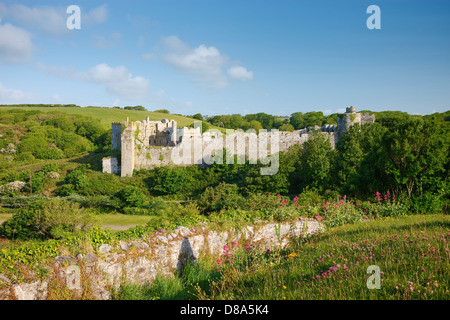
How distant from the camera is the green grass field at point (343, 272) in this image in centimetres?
357

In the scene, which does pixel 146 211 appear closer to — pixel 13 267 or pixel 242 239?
pixel 242 239

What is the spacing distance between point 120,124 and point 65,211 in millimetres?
25052

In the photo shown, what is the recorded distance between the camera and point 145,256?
626 cm

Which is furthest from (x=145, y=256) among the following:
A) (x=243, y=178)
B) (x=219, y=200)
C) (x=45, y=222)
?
(x=243, y=178)

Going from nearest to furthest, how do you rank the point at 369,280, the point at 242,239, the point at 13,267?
the point at 369,280, the point at 13,267, the point at 242,239

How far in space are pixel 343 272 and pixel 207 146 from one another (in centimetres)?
3119

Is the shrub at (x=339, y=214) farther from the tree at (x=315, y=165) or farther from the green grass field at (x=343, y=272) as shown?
the tree at (x=315, y=165)

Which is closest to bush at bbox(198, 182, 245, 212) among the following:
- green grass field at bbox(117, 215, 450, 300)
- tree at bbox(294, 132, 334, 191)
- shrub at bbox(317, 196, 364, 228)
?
tree at bbox(294, 132, 334, 191)

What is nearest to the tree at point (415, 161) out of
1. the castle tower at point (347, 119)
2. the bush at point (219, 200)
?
the bush at point (219, 200)

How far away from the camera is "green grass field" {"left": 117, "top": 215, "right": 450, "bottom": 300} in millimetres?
3572

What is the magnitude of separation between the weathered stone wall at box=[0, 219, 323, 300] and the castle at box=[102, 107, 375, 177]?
21.8 metres

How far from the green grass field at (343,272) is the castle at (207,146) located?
933 inches
